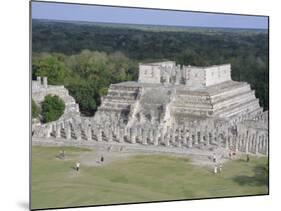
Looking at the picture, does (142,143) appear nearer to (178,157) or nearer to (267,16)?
(178,157)

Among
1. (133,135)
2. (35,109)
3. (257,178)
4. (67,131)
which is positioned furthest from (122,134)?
(257,178)

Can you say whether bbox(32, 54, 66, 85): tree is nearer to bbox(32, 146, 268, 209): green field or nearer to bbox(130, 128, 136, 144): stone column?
bbox(32, 146, 268, 209): green field

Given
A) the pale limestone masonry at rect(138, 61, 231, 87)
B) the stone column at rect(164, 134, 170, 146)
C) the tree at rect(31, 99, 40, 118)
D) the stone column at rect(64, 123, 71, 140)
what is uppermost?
the pale limestone masonry at rect(138, 61, 231, 87)

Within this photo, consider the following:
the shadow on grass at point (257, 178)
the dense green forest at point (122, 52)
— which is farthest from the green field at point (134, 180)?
the dense green forest at point (122, 52)

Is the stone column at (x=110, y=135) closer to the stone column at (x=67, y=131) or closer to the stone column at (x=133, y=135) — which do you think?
the stone column at (x=133, y=135)

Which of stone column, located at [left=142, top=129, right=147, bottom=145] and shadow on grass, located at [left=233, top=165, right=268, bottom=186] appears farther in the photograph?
shadow on grass, located at [left=233, top=165, right=268, bottom=186]

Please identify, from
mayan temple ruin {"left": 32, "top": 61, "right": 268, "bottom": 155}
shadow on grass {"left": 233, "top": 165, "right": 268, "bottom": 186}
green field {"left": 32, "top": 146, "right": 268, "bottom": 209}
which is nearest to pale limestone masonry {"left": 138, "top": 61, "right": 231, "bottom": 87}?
mayan temple ruin {"left": 32, "top": 61, "right": 268, "bottom": 155}

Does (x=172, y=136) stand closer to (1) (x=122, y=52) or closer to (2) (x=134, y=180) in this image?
(2) (x=134, y=180)
